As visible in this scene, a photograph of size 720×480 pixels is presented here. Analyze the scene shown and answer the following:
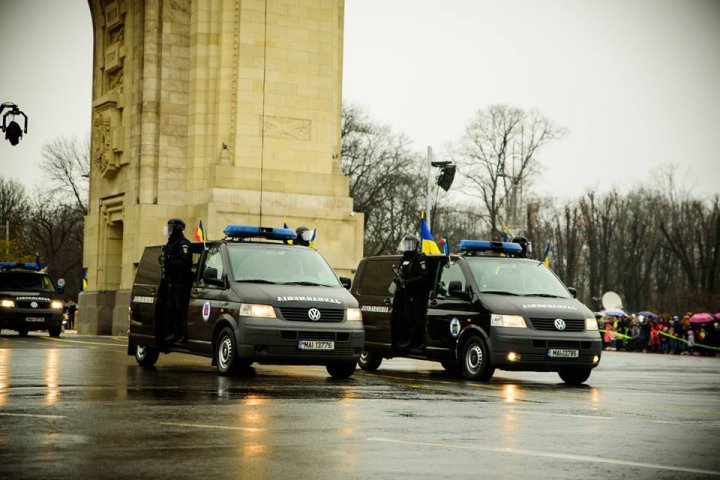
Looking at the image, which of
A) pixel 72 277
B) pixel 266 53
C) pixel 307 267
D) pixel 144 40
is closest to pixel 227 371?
pixel 307 267

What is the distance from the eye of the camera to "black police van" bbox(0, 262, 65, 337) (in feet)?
121

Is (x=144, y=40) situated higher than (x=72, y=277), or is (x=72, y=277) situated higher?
(x=144, y=40)

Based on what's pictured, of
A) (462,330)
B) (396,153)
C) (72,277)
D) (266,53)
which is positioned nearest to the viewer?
(462,330)

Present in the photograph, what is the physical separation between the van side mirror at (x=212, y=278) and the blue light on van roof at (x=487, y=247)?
3.93 m

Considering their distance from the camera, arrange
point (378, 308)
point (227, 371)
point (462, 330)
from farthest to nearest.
→ point (378, 308) → point (462, 330) → point (227, 371)

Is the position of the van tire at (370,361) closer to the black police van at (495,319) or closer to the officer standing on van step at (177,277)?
the black police van at (495,319)

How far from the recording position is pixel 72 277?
301 ft

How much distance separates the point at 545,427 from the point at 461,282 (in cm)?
824

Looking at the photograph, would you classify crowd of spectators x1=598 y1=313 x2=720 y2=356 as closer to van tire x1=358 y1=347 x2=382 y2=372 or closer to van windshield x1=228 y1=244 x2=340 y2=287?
van tire x1=358 y1=347 x2=382 y2=372

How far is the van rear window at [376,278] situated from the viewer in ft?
70.5

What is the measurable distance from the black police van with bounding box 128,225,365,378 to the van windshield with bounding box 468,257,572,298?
2.08 m

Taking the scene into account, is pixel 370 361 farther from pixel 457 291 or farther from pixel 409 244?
pixel 457 291

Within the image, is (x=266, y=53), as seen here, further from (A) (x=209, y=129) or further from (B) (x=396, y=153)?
(B) (x=396, y=153)

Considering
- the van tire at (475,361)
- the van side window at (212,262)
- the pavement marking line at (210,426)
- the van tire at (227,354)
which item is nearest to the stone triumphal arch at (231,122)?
the van side window at (212,262)
